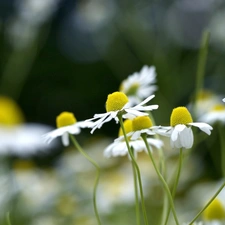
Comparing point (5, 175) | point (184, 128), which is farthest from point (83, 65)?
point (184, 128)

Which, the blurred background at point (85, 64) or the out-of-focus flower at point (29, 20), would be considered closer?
the blurred background at point (85, 64)

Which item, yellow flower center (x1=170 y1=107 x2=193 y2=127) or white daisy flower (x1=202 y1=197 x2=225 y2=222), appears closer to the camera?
yellow flower center (x1=170 y1=107 x2=193 y2=127)

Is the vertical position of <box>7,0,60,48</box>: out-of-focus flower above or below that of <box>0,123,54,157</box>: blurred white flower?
above

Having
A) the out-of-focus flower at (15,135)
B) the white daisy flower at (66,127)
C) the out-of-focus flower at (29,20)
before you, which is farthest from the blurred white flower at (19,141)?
the white daisy flower at (66,127)

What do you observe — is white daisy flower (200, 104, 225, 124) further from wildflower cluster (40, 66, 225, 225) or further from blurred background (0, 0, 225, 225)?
blurred background (0, 0, 225, 225)

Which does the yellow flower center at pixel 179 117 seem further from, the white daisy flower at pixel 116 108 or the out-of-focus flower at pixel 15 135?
the out-of-focus flower at pixel 15 135

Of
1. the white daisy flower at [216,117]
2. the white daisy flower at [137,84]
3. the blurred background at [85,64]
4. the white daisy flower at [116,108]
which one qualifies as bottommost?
the blurred background at [85,64]

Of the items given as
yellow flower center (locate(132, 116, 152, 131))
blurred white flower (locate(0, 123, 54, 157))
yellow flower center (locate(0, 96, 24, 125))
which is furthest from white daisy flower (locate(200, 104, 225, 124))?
yellow flower center (locate(0, 96, 24, 125))

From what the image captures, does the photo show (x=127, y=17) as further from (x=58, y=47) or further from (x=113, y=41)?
(x=58, y=47)
